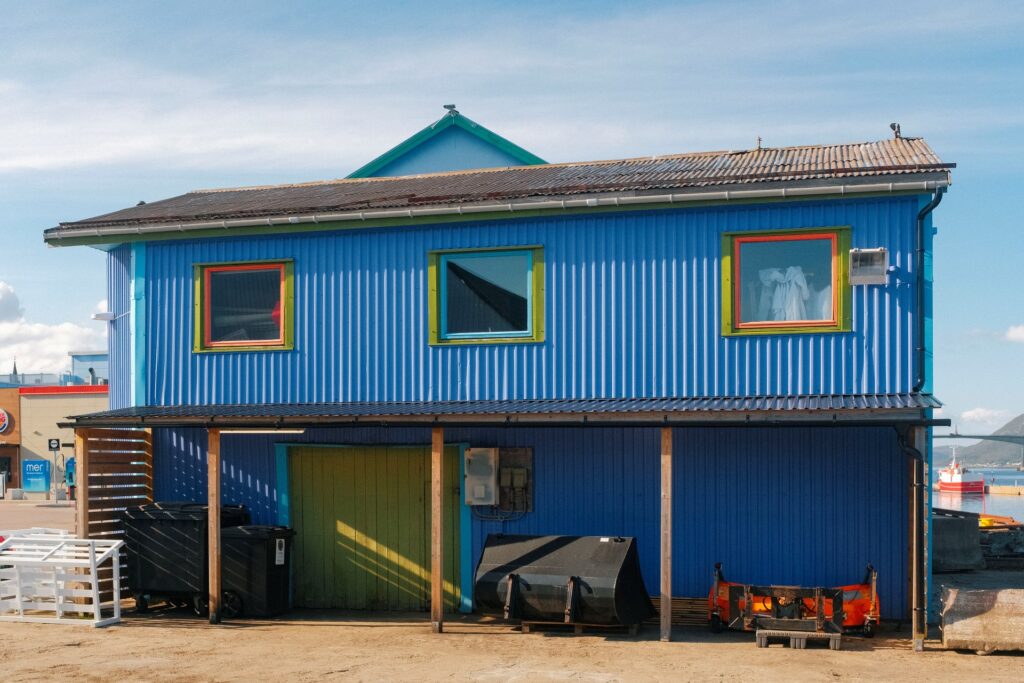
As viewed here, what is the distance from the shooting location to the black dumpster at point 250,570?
15.2 m

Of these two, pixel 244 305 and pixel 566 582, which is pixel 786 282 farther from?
pixel 244 305

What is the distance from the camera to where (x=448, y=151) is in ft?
76.7

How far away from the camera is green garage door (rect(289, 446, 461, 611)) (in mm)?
15859

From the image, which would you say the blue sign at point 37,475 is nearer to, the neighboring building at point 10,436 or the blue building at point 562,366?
the neighboring building at point 10,436

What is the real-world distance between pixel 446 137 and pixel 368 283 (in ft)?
26.8

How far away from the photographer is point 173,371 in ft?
55.1

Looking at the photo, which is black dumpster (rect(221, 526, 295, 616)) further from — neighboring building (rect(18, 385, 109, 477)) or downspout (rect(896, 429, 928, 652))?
neighboring building (rect(18, 385, 109, 477))

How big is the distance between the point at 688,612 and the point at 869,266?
4.70 m

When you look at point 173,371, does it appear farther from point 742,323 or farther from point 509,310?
point 742,323

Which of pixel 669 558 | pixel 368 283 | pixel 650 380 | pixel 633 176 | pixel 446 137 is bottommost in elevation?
pixel 669 558

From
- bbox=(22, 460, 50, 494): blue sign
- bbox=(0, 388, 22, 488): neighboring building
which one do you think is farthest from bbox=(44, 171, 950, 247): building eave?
bbox=(0, 388, 22, 488): neighboring building

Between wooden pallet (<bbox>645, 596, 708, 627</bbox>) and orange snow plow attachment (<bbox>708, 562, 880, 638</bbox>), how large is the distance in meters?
0.59

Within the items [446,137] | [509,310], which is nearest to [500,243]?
[509,310]

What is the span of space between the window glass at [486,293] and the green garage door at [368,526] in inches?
68.4
